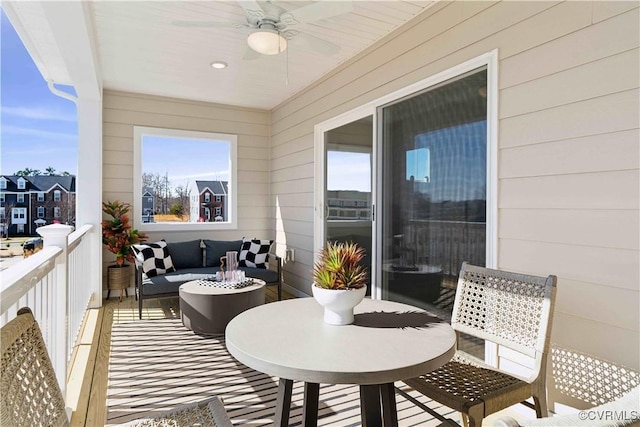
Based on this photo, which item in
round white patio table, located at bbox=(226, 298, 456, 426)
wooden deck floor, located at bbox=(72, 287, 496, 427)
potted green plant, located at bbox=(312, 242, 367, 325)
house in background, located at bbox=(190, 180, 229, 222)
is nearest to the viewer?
round white patio table, located at bbox=(226, 298, 456, 426)

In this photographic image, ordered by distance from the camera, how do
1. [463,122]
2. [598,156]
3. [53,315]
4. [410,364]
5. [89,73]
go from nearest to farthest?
[410,364], [598,156], [53,315], [463,122], [89,73]

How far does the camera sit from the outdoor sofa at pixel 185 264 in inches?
167

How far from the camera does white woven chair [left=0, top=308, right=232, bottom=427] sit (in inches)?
38.3

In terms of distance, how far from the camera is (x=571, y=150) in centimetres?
208

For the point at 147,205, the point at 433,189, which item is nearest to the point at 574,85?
the point at 433,189

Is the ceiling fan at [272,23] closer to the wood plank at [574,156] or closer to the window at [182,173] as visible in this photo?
the wood plank at [574,156]

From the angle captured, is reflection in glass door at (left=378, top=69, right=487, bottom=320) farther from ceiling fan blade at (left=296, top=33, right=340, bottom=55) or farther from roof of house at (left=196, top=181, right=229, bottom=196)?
roof of house at (left=196, top=181, right=229, bottom=196)

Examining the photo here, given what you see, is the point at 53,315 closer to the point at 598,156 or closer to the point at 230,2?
the point at 230,2

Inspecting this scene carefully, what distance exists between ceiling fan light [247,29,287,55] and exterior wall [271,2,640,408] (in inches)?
47.5

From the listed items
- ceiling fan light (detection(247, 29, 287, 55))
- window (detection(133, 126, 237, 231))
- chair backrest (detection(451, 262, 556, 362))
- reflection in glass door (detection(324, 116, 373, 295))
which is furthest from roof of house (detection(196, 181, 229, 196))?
chair backrest (detection(451, 262, 556, 362))

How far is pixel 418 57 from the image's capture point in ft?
10.2

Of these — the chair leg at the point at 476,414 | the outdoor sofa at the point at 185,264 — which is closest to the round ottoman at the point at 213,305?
the outdoor sofa at the point at 185,264

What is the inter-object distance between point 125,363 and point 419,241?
8.17 ft

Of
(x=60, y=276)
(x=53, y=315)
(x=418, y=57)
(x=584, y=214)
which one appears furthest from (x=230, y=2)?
(x=584, y=214)
